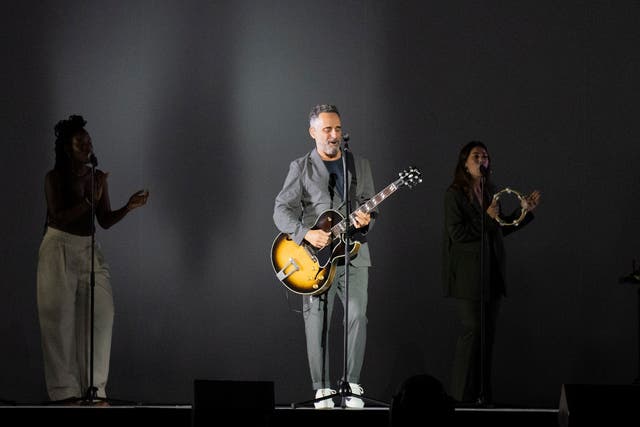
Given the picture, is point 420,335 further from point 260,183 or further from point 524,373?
point 260,183

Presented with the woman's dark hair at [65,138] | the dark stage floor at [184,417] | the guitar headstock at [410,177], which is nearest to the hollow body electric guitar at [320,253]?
the guitar headstock at [410,177]

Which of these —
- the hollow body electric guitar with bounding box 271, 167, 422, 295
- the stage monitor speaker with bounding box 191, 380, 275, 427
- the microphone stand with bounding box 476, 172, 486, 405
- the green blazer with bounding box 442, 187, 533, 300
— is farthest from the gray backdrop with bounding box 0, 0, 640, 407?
the stage monitor speaker with bounding box 191, 380, 275, 427

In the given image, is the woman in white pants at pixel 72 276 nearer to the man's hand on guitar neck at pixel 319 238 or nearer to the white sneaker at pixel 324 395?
the man's hand on guitar neck at pixel 319 238

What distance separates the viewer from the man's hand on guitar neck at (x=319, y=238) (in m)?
5.89

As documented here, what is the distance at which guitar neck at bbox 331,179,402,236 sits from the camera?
577 cm

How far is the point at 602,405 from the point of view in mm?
3877

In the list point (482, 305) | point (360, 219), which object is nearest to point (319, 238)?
point (360, 219)

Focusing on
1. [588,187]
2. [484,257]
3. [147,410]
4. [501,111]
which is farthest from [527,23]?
[147,410]

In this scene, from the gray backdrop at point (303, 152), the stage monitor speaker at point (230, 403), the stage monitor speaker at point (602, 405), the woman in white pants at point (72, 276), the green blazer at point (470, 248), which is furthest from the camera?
the gray backdrop at point (303, 152)

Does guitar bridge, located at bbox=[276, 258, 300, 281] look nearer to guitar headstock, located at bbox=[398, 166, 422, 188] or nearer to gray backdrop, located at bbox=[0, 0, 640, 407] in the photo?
guitar headstock, located at bbox=[398, 166, 422, 188]

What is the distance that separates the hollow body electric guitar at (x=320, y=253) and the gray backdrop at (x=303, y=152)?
1.13 meters

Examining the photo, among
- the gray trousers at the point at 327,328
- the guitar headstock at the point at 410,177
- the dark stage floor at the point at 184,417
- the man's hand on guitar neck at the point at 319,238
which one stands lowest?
the dark stage floor at the point at 184,417

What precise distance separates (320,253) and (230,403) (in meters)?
1.87

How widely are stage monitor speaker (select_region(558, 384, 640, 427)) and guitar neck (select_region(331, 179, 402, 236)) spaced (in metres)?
2.10
